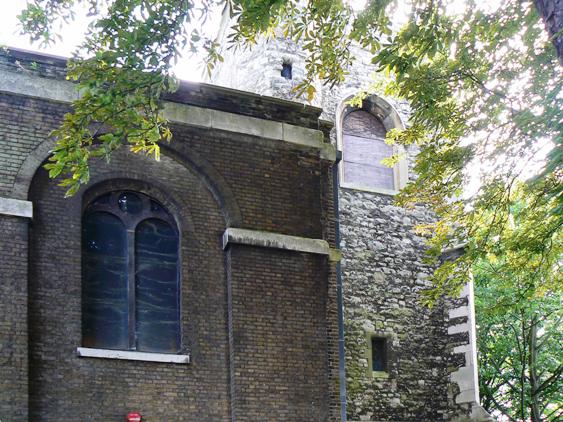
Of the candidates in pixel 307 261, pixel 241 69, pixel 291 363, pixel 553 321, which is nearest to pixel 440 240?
pixel 307 261

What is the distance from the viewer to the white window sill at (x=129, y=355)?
42.6 ft

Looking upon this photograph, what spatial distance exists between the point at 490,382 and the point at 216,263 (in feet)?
55.1

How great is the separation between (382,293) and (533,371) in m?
8.04

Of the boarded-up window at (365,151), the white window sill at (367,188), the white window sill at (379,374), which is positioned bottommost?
the white window sill at (379,374)

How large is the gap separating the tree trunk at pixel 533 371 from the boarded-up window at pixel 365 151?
25.2 feet

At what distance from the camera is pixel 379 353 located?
2102 cm

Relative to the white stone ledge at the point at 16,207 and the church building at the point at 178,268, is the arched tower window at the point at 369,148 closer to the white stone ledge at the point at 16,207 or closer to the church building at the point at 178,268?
the church building at the point at 178,268

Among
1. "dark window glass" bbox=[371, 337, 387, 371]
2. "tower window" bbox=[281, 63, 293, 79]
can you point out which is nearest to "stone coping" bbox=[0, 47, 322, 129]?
"tower window" bbox=[281, 63, 293, 79]

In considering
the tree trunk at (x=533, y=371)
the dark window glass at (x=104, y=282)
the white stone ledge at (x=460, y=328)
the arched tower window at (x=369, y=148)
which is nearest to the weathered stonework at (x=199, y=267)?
the dark window glass at (x=104, y=282)

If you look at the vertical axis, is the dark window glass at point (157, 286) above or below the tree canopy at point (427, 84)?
below

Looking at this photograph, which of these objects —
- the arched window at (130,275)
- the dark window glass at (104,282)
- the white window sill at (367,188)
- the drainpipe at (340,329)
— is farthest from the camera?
the white window sill at (367,188)

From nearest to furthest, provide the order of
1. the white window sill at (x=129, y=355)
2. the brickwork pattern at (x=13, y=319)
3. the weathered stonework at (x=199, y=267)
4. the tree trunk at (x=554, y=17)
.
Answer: the tree trunk at (x=554, y=17) < the brickwork pattern at (x=13, y=319) < the weathered stonework at (x=199, y=267) < the white window sill at (x=129, y=355)

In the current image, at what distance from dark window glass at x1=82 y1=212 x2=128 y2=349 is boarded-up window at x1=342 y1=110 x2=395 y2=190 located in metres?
8.66

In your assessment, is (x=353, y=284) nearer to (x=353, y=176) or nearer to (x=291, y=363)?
(x=353, y=176)
